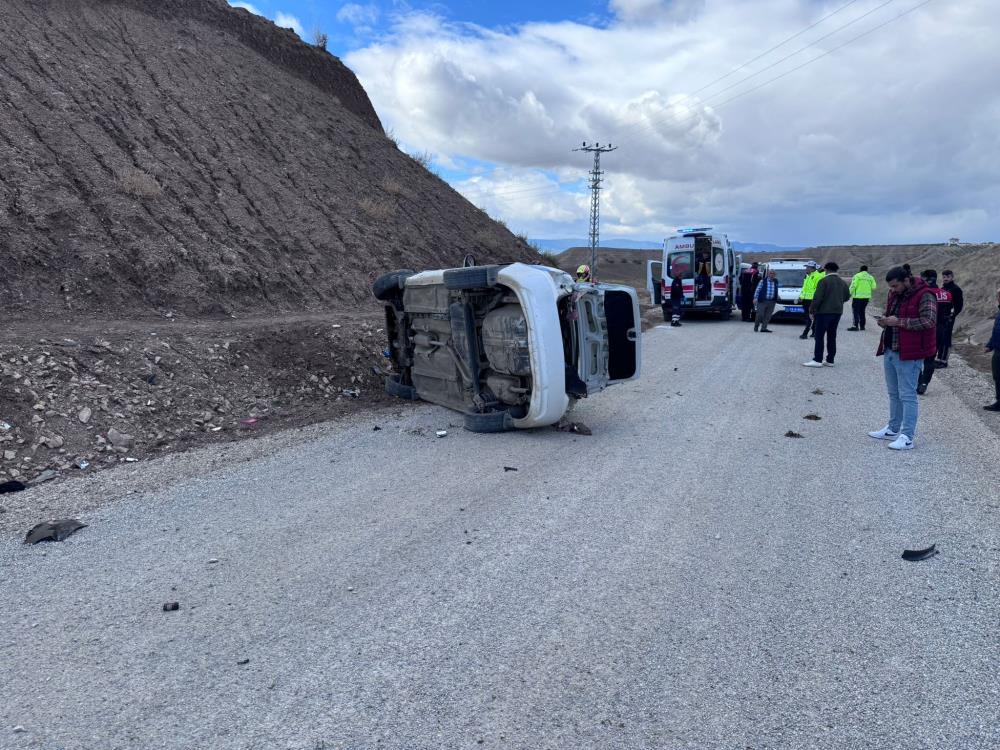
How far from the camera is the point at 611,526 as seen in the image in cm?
478

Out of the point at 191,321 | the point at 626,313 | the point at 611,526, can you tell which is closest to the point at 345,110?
the point at 191,321

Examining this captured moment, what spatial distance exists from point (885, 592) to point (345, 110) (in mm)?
22275

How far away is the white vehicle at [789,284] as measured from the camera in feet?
70.3

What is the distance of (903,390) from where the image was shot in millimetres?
6996

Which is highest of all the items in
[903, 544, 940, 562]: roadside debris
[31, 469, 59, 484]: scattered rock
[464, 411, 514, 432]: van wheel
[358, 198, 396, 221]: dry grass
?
[358, 198, 396, 221]: dry grass

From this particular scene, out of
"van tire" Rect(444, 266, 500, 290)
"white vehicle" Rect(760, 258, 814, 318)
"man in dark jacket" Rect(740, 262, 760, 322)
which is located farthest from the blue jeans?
"man in dark jacket" Rect(740, 262, 760, 322)

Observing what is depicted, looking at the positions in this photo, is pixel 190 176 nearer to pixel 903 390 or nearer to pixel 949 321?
pixel 903 390

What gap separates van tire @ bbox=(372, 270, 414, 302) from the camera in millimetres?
9125

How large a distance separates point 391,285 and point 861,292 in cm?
1466

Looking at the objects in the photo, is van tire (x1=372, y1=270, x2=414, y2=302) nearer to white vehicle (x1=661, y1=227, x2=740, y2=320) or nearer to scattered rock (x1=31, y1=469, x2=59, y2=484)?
scattered rock (x1=31, y1=469, x2=59, y2=484)

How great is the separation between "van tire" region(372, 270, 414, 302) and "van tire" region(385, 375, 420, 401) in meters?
1.16

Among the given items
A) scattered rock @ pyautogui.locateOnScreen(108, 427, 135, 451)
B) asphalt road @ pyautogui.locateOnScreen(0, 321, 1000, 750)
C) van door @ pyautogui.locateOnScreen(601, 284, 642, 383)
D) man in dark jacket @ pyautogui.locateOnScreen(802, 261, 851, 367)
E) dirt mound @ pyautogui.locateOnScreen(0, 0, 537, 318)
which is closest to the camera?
asphalt road @ pyautogui.locateOnScreen(0, 321, 1000, 750)

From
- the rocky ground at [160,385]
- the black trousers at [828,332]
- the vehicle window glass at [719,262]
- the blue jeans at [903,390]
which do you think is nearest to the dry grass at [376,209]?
the rocky ground at [160,385]

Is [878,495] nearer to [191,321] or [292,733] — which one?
[292,733]
